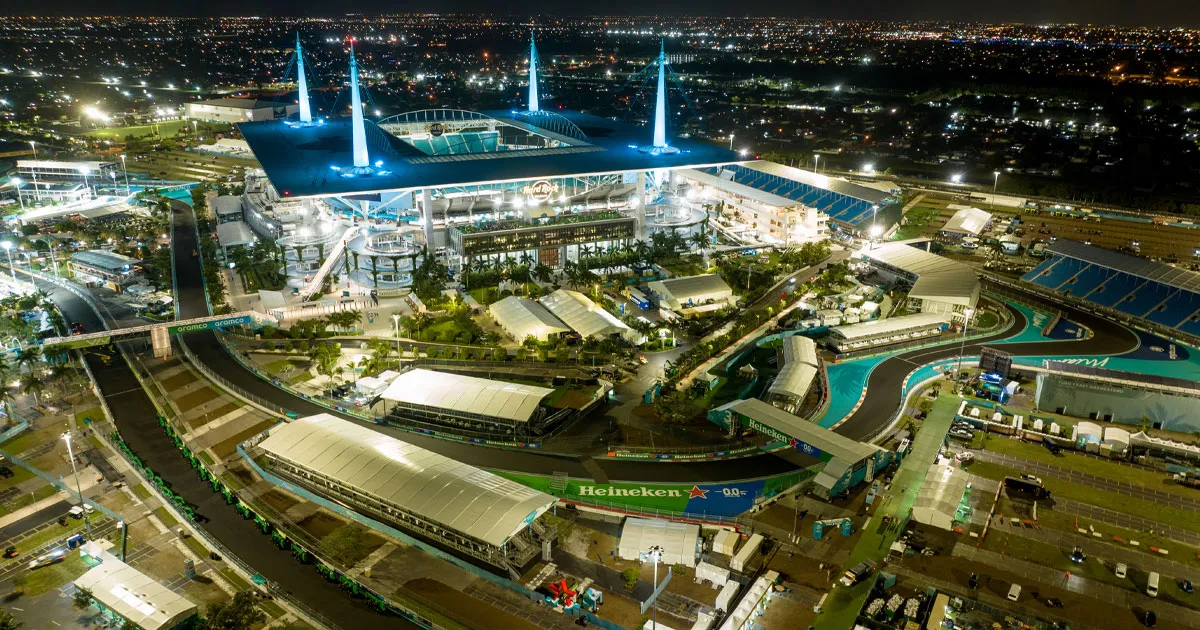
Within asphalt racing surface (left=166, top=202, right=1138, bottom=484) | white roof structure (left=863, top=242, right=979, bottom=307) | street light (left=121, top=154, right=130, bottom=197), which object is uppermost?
street light (left=121, top=154, right=130, bottom=197)

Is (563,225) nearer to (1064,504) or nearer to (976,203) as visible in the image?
(1064,504)

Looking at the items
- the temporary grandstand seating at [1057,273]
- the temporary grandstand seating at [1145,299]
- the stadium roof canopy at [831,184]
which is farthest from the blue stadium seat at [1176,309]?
the stadium roof canopy at [831,184]

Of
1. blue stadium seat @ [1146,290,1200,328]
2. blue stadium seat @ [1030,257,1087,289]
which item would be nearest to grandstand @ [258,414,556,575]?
blue stadium seat @ [1146,290,1200,328]

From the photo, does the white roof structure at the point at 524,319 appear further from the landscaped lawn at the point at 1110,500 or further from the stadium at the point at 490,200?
the landscaped lawn at the point at 1110,500

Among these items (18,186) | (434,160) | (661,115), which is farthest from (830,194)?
(18,186)

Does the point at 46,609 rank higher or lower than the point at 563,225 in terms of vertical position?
lower

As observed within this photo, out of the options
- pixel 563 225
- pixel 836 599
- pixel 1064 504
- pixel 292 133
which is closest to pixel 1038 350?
pixel 1064 504

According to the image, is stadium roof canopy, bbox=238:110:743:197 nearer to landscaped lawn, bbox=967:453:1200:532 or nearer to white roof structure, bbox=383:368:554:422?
white roof structure, bbox=383:368:554:422
